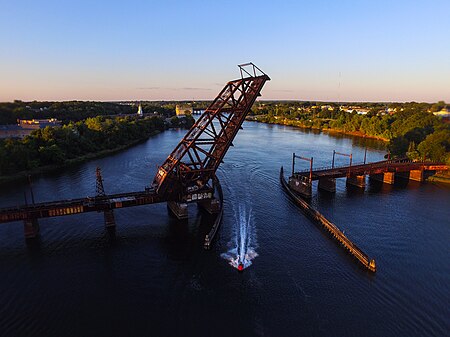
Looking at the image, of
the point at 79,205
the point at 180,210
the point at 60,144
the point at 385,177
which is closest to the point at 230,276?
the point at 180,210

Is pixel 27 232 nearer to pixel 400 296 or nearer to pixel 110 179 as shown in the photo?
pixel 110 179

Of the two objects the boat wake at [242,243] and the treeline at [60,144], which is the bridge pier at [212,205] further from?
the treeline at [60,144]

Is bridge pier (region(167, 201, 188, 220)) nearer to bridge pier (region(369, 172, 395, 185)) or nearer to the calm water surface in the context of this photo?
the calm water surface

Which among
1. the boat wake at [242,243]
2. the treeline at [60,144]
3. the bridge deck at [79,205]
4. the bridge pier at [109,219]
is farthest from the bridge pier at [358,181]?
the treeline at [60,144]

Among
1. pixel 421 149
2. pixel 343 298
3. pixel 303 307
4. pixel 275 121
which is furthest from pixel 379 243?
pixel 275 121

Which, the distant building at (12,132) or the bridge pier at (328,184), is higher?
the distant building at (12,132)

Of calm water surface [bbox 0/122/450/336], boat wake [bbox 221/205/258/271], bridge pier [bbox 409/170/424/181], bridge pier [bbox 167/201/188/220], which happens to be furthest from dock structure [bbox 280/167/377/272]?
bridge pier [bbox 409/170/424/181]
